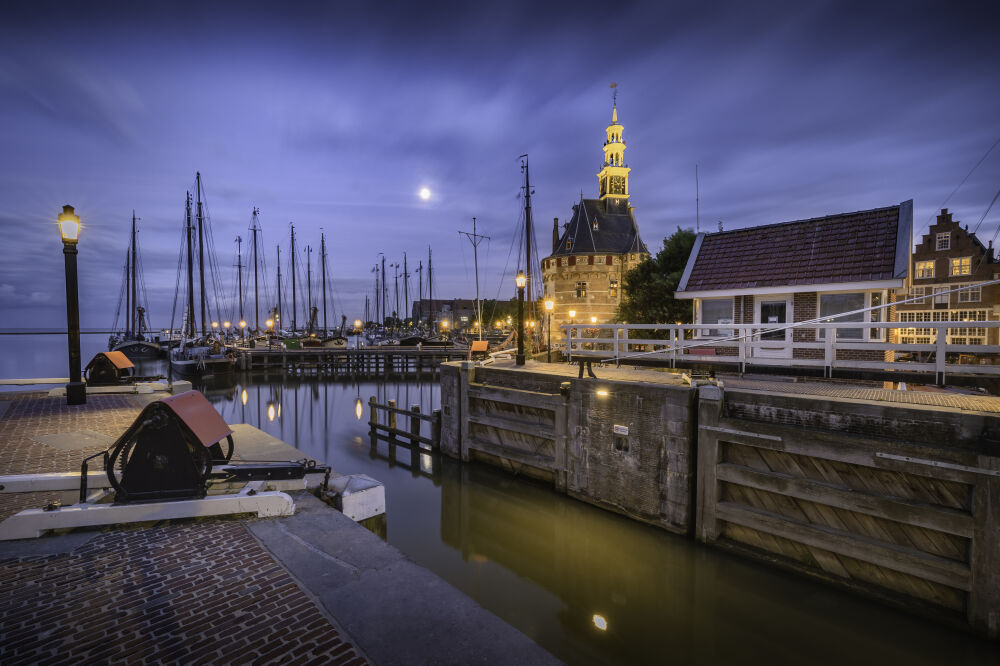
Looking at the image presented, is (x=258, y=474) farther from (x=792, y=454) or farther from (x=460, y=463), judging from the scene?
(x=792, y=454)

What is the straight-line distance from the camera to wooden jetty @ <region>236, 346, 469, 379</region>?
4066 centimetres

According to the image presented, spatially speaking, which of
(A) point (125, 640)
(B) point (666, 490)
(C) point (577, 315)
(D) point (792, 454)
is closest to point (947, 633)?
(D) point (792, 454)

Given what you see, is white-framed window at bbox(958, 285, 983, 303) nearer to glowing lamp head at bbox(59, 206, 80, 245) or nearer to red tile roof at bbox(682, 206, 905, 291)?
red tile roof at bbox(682, 206, 905, 291)

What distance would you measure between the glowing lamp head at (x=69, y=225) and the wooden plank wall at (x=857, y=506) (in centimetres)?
1590

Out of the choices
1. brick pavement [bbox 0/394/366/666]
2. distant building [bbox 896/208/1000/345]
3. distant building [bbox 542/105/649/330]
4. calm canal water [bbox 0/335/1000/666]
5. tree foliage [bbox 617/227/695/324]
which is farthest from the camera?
distant building [bbox 542/105/649/330]

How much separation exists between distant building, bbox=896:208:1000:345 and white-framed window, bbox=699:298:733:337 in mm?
23497

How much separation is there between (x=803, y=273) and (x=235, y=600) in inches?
647

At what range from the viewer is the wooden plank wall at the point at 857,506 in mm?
6273

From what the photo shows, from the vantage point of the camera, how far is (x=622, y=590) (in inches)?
323

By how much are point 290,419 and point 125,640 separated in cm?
2184

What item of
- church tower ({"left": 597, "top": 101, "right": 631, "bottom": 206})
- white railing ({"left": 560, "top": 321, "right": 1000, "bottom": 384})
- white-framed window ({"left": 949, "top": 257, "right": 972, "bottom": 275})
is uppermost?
church tower ({"left": 597, "top": 101, "right": 631, "bottom": 206})

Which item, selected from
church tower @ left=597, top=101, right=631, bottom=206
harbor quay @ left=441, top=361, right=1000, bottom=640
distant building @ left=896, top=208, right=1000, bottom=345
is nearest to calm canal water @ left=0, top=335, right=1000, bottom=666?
harbor quay @ left=441, top=361, right=1000, bottom=640

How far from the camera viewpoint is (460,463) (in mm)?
14680

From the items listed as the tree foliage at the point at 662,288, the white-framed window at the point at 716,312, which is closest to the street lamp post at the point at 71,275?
the white-framed window at the point at 716,312
